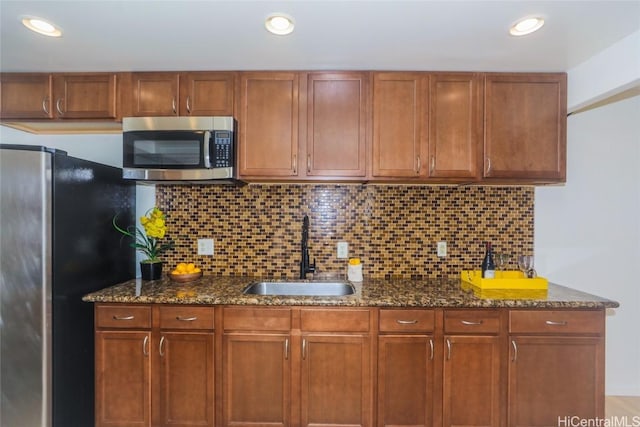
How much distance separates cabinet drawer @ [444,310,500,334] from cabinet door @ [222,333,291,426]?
93 centimetres

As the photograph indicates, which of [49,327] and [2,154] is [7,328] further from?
[2,154]

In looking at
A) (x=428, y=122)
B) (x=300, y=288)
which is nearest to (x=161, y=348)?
(x=300, y=288)

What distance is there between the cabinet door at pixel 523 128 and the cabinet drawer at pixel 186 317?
1938mm

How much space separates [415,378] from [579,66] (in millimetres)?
2144

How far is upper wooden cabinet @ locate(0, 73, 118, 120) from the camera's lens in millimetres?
1993

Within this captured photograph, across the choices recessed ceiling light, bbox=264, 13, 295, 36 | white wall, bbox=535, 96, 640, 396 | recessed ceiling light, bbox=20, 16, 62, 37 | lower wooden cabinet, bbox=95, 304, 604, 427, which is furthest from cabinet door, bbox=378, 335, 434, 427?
recessed ceiling light, bbox=20, 16, 62, 37

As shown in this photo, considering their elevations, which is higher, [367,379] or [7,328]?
[7,328]

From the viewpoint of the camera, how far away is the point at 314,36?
161 cm

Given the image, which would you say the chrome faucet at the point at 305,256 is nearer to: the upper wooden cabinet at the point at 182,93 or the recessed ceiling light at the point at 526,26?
the upper wooden cabinet at the point at 182,93

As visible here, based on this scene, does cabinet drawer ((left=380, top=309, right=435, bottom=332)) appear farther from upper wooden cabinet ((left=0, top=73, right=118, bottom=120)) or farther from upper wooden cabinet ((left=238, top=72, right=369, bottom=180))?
upper wooden cabinet ((left=0, top=73, right=118, bottom=120))

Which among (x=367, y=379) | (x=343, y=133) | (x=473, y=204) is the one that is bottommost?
(x=367, y=379)

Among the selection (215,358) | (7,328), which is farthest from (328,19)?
(7,328)

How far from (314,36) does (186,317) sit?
171cm

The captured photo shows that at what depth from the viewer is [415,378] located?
170 centimetres
